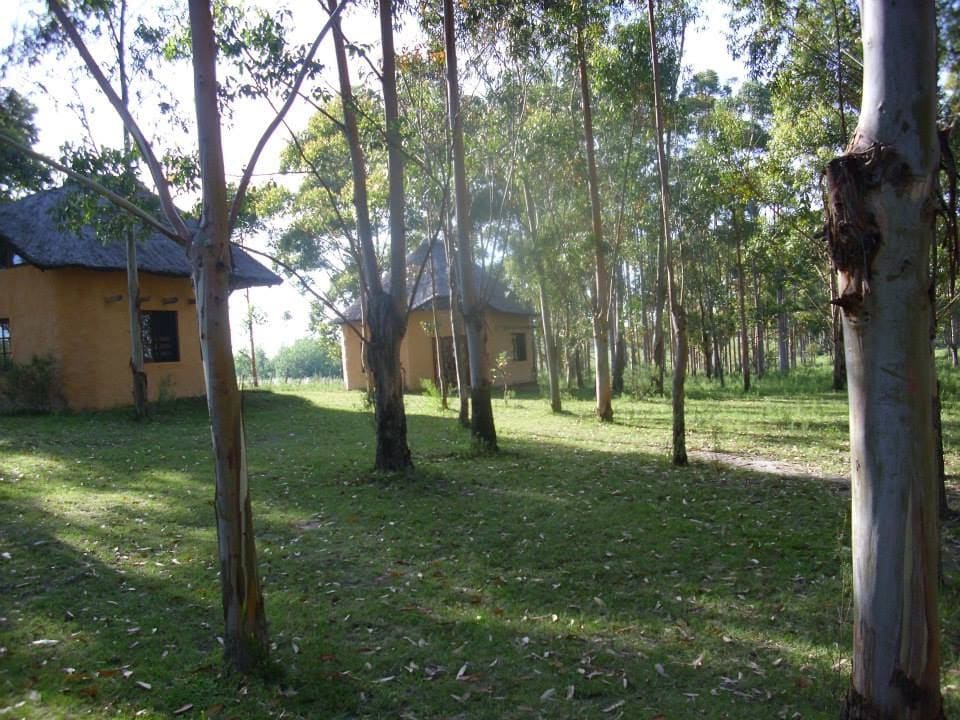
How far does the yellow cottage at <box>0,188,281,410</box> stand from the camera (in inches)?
653

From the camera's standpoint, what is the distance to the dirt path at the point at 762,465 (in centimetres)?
920

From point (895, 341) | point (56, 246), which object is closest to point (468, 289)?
point (895, 341)

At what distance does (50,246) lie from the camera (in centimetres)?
1625

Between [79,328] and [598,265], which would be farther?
[79,328]

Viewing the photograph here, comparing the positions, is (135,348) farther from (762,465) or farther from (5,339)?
(762,465)

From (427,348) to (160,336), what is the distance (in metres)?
9.72

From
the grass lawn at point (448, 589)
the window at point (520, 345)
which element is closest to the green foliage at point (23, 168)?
the grass lawn at point (448, 589)

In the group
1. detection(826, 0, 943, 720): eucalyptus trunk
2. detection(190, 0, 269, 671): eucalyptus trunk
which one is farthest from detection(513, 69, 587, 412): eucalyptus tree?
detection(826, 0, 943, 720): eucalyptus trunk

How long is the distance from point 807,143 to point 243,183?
12996mm

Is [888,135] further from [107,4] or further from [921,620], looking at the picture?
[107,4]

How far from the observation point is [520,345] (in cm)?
2873

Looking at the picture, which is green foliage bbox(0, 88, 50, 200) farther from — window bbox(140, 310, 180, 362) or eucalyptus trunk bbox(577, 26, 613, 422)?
eucalyptus trunk bbox(577, 26, 613, 422)

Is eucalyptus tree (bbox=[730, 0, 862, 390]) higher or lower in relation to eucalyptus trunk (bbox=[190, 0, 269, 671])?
higher

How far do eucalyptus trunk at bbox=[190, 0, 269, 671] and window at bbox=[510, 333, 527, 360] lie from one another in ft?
80.6
